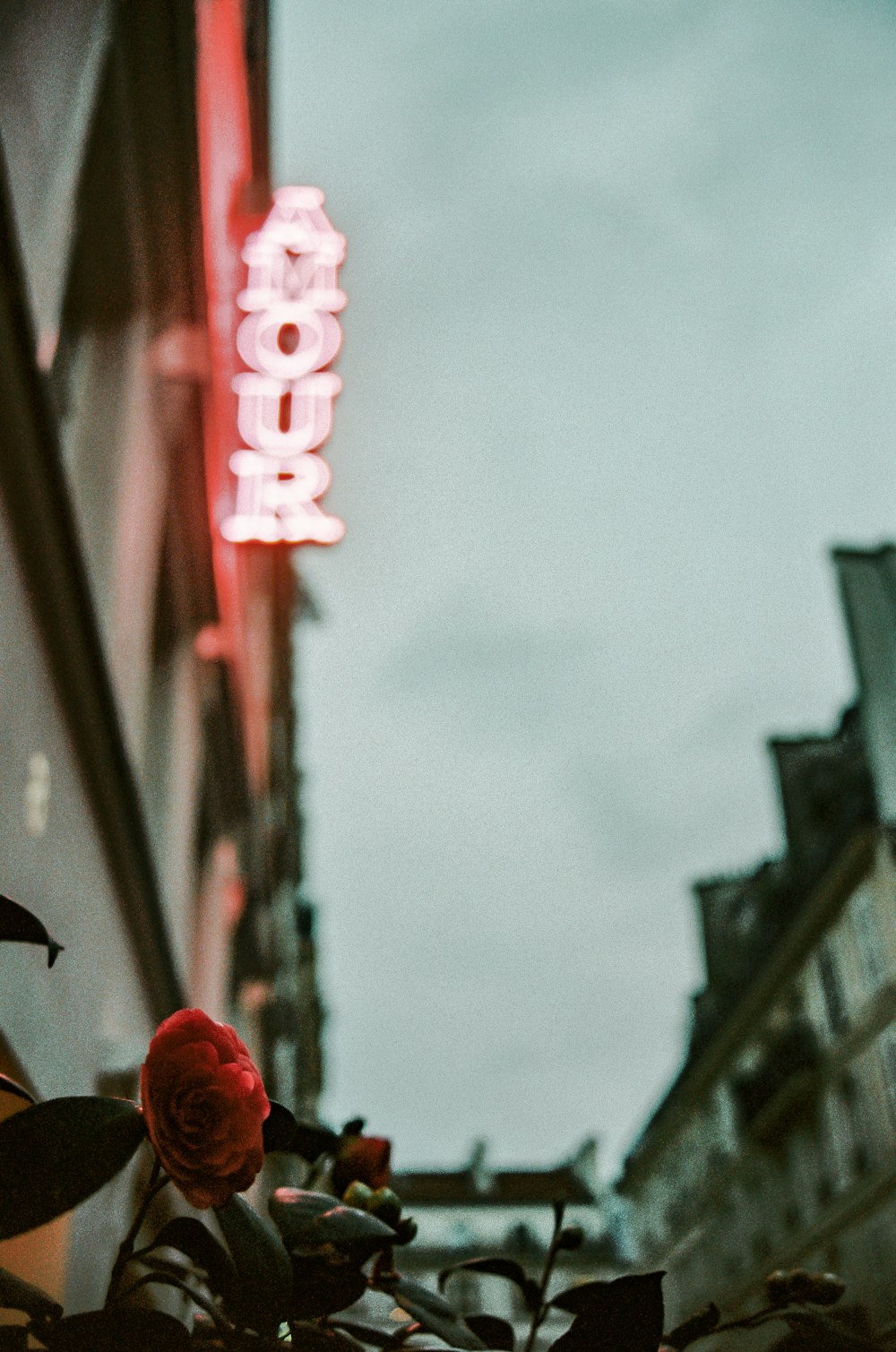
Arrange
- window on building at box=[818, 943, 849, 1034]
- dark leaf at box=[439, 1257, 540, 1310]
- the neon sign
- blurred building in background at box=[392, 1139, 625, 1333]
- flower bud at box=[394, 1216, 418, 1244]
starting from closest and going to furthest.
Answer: flower bud at box=[394, 1216, 418, 1244]
dark leaf at box=[439, 1257, 540, 1310]
the neon sign
window on building at box=[818, 943, 849, 1034]
blurred building in background at box=[392, 1139, 625, 1333]

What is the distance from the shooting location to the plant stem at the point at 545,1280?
163cm

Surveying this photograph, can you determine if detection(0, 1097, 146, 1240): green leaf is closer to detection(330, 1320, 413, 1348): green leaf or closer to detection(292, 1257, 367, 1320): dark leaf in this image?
detection(292, 1257, 367, 1320): dark leaf

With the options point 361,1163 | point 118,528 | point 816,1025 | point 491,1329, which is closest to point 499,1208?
point 816,1025

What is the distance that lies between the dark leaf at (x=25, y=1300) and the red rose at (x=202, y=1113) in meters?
0.22

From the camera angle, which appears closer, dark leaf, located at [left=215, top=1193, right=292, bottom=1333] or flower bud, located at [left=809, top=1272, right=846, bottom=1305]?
dark leaf, located at [left=215, top=1193, right=292, bottom=1333]

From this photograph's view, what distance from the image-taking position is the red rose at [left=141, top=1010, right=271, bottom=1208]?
1282mm

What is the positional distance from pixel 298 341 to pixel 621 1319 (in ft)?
23.1

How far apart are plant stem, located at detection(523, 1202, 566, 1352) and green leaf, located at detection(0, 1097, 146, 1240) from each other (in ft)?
2.05

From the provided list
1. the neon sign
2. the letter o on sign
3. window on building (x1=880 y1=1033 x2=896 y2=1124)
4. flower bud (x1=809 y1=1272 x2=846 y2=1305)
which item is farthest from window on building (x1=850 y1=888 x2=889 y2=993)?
flower bud (x1=809 y1=1272 x2=846 y2=1305)

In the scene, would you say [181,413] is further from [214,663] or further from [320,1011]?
[320,1011]

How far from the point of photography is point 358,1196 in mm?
1679

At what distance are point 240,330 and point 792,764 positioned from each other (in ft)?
84.3

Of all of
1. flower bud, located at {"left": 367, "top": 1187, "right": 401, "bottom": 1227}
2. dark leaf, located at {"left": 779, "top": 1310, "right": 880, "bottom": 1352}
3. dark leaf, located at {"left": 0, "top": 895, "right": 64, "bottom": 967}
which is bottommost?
dark leaf, located at {"left": 779, "top": 1310, "right": 880, "bottom": 1352}

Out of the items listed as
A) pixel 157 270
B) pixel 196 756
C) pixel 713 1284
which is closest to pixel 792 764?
pixel 713 1284
